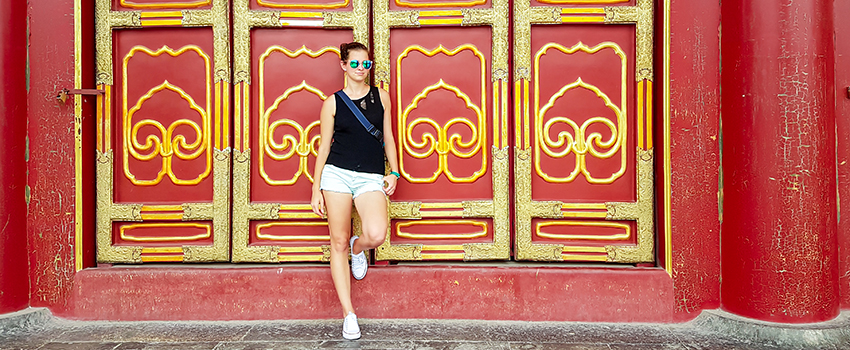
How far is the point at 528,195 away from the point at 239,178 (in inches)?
80.2

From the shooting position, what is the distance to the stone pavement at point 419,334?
2.83m

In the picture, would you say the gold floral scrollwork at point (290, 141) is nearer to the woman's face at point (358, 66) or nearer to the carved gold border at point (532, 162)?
the woman's face at point (358, 66)

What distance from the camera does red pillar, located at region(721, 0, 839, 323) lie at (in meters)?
2.81

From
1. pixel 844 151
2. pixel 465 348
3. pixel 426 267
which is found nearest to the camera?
pixel 465 348

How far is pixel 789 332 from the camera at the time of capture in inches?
111

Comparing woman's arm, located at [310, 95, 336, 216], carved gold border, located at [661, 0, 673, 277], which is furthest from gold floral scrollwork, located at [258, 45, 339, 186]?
carved gold border, located at [661, 0, 673, 277]

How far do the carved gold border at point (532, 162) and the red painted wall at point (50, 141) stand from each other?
3079 millimetres

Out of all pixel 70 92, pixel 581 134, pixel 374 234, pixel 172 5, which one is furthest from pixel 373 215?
pixel 70 92

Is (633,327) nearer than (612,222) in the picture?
Yes

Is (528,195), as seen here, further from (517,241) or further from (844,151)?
(844,151)

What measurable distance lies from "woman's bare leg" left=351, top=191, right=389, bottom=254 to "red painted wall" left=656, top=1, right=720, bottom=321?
1907 millimetres

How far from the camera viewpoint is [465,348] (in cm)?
279

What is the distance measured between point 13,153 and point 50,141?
211 mm

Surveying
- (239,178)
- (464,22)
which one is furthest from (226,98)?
(464,22)
